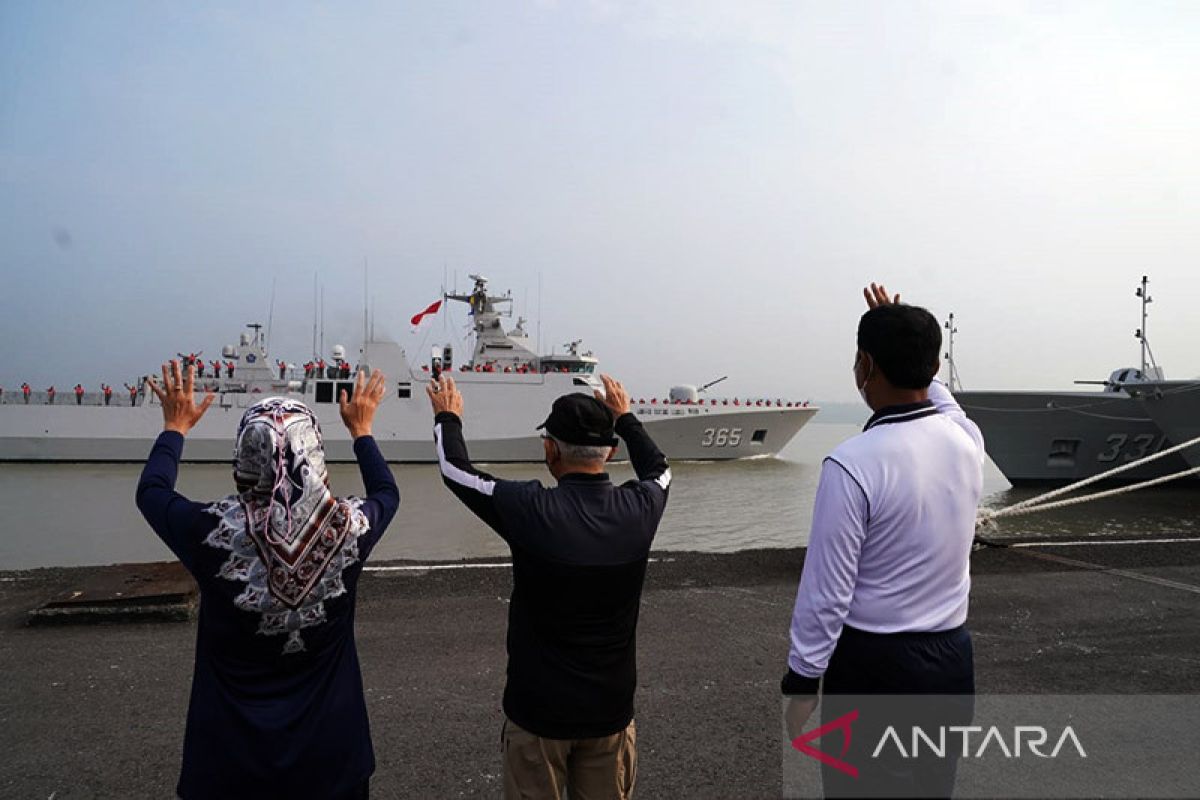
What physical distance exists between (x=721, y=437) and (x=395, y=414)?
12.3 m

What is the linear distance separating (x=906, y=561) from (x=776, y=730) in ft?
6.28

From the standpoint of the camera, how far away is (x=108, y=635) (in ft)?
14.0

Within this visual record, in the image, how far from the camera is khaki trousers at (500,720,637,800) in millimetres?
1829

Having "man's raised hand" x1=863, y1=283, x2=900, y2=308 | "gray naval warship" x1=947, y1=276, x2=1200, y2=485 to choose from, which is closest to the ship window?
"gray naval warship" x1=947, y1=276, x2=1200, y2=485

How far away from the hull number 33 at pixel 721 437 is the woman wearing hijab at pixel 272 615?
88.4 feet

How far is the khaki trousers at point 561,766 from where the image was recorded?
6.00 ft

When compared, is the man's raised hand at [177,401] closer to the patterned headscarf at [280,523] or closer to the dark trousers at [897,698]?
the patterned headscarf at [280,523]

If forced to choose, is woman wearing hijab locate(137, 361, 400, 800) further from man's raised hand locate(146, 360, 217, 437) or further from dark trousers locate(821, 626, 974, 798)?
dark trousers locate(821, 626, 974, 798)

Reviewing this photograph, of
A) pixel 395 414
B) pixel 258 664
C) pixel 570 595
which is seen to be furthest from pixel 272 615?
pixel 395 414

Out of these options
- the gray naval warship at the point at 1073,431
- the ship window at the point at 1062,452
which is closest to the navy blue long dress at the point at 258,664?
the gray naval warship at the point at 1073,431

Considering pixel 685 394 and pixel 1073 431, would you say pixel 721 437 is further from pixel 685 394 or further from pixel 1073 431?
pixel 1073 431

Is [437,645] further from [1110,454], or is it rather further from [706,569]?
[1110,454]

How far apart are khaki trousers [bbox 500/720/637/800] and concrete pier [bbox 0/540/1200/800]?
89 centimetres

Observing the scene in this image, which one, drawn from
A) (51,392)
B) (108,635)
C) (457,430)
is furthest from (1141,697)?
(51,392)
